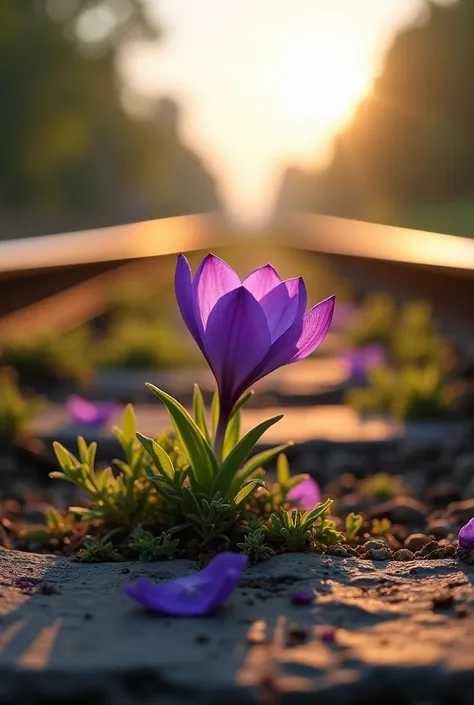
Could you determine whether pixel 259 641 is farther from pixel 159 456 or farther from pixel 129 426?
pixel 129 426

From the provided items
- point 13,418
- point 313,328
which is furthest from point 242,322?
point 13,418

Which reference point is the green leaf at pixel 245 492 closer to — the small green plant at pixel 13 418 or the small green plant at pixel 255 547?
the small green plant at pixel 255 547

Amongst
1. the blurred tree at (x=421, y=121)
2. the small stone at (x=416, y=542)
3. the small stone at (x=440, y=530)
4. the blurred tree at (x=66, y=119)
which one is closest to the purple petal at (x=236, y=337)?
the small stone at (x=416, y=542)

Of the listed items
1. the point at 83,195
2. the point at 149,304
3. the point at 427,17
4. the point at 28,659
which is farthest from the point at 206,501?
the point at 427,17

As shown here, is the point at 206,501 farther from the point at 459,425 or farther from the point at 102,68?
the point at 102,68

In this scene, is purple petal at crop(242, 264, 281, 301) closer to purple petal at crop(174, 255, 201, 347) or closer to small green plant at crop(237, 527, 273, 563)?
purple petal at crop(174, 255, 201, 347)

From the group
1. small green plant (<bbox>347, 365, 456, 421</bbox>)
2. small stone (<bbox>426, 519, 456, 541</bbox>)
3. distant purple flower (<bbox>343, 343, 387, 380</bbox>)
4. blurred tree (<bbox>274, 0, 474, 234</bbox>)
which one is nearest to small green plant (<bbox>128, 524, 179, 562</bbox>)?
small stone (<bbox>426, 519, 456, 541</bbox>)
